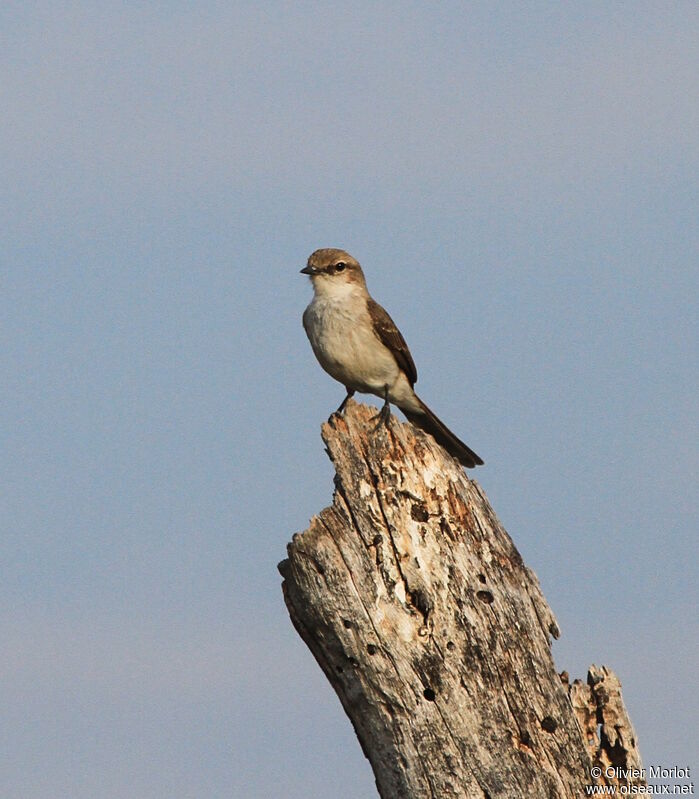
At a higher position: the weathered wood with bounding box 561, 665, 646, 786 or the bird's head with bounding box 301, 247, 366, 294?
the bird's head with bounding box 301, 247, 366, 294

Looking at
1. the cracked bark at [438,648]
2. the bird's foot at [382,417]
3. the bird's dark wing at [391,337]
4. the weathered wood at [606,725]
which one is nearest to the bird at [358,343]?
the bird's dark wing at [391,337]

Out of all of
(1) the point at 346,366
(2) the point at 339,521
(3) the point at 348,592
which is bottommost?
(3) the point at 348,592

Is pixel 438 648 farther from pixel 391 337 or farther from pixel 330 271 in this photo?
pixel 330 271

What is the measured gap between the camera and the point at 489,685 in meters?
7.36

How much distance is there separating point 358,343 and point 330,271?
108 cm

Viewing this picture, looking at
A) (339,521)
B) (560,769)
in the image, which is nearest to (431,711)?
(560,769)

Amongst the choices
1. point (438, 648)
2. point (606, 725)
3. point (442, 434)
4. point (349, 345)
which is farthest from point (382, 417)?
point (442, 434)

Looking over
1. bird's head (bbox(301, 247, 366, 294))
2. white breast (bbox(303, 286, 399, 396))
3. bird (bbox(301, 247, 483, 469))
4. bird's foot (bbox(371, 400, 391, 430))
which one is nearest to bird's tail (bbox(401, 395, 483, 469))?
bird (bbox(301, 247, 483, 469))

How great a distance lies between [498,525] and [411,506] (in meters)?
0.68

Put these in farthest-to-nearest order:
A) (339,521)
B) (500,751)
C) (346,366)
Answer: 1. (346,366)
2. (339,521)
3. (500,751)

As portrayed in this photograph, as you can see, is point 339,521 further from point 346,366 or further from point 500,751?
point 346,366

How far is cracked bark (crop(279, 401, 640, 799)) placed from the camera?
7230mm

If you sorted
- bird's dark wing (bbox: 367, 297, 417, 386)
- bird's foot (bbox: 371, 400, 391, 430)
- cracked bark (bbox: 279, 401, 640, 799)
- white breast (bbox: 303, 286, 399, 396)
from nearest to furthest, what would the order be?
Answer: cracked bark (bbox: 279, 401, 640, 799), bird's foot (bbox: 371, 400, 391, 430), white breast (bbox: 303, 286, 399, 396), bird's dark wing (bbox: 367, 297, 417, 386)

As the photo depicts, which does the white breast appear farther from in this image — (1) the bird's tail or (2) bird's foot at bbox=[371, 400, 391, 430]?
(2) bird's foot at bbox=[371, 400, 391, 430]
